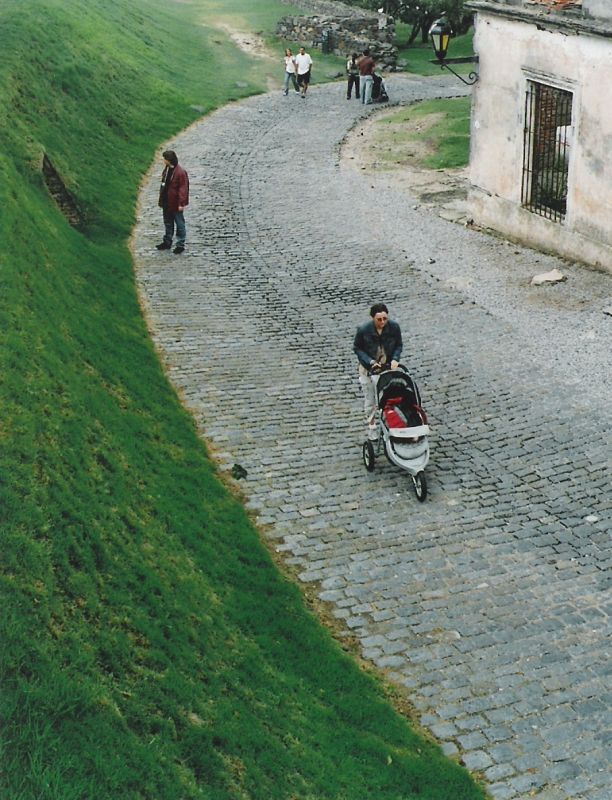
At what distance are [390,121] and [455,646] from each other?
22194 mm

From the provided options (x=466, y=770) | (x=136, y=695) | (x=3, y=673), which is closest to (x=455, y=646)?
(x=466, y=770)

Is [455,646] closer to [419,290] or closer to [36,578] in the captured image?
[36,578]

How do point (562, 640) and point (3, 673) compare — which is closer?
point (3, 673)

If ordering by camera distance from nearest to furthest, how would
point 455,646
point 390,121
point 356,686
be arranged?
point 356,686 < point 455,646 < point 390,121

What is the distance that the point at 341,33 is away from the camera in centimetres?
3897

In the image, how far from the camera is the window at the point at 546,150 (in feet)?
62.7

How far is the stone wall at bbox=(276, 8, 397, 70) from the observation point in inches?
1499

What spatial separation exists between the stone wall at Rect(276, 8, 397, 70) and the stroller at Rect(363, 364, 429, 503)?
27.9 meters

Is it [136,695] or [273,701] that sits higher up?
[136,695]

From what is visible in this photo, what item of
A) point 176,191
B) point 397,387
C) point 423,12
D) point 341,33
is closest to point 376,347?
point 397,387

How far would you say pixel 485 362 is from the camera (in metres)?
14.8

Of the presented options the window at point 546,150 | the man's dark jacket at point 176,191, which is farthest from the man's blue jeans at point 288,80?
the man's dark jacket at point 176,191

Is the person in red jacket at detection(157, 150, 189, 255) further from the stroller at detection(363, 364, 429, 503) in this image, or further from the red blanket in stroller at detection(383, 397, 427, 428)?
the red blanket in stroller at detection(383, 397, 427, 428)

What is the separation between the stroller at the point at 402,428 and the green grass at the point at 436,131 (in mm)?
14043
